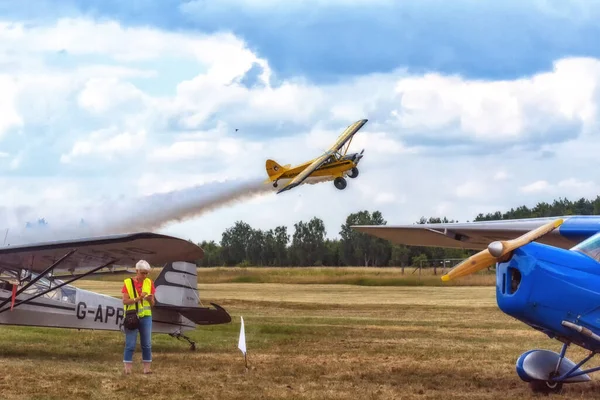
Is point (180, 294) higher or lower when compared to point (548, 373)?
higher

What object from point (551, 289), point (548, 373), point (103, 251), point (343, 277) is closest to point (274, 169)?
point (343, 277)

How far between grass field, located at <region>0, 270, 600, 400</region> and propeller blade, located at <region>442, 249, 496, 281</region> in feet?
5.18

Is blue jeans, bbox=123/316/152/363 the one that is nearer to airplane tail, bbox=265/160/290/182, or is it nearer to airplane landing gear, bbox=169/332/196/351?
airplane landing gear, bbox=169/332/196/351

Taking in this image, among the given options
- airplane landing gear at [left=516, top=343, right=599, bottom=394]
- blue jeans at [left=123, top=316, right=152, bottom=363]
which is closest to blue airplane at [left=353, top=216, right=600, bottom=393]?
airplane landing gear at [left=516, top=343, right=599, bottom=394]

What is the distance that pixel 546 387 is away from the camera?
1025 centimetres

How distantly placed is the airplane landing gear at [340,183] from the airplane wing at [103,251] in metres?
22.8

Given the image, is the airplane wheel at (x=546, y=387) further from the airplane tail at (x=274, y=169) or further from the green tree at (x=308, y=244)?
the green tree at (x=308, y=244)

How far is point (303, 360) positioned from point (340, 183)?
23.9 m

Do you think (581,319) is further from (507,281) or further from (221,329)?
(221,329)

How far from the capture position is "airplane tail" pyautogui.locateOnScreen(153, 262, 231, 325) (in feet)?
52.2

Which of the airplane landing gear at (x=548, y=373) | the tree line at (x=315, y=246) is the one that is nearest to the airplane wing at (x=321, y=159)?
the airplane landing gear at (x=548, y=373)

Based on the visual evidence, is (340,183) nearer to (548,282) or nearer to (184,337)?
(184,337)

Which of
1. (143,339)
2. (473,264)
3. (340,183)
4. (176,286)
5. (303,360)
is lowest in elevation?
(303,360)

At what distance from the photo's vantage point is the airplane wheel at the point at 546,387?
10.2 metres
